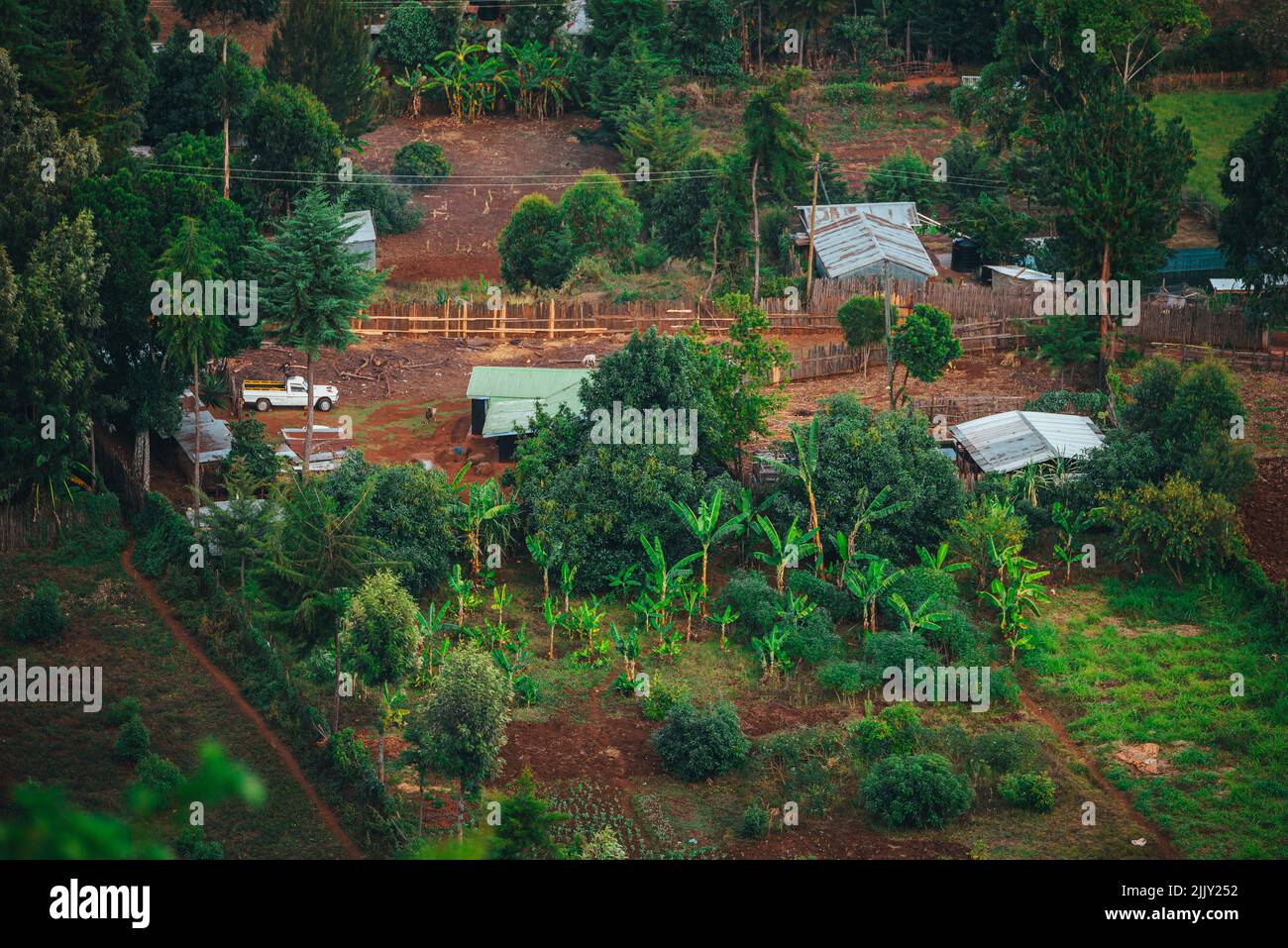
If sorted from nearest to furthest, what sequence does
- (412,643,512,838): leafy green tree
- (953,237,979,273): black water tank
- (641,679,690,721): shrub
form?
1. (412,643,512,838): leafy green tree
2. (641,679,690,721): shrub
3. (953,237,979,273): black water tank

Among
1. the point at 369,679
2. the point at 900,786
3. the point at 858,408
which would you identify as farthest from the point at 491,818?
the point at 858,408

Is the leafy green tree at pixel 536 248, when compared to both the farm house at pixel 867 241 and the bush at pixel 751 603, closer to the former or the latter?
the farm house at pixel 867 241

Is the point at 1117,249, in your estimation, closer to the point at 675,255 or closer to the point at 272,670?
the point at 675,255

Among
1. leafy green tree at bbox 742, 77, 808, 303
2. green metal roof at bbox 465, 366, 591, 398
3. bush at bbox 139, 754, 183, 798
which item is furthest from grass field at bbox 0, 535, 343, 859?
leafy green tree at bbox 742, 77, 808, 303

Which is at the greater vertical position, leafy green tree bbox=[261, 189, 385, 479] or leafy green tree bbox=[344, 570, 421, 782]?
leafy green tree bbox=[261, 189, 385, 479]

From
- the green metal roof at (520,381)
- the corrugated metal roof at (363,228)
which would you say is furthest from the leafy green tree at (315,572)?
the corrugated metal roof at (363,228)

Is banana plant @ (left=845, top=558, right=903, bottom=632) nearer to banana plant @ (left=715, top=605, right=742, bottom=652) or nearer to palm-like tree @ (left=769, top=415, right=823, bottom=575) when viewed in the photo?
palm-like tree @ (left=769, top=415, right=823, bottom=575)

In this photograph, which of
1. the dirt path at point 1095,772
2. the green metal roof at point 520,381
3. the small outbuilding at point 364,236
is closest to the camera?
the dirt path at point 1095,772

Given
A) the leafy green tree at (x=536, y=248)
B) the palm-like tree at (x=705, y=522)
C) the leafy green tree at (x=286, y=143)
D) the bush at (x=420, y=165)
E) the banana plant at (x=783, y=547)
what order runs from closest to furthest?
the banana plant at (x=783, y=547)
the palm-like tree at (x=705, y=522)
the leafy green tree at (x=536, y=248)
the leafy green tree at (x=286, y=143)
the bush at (x=420, y=165)
